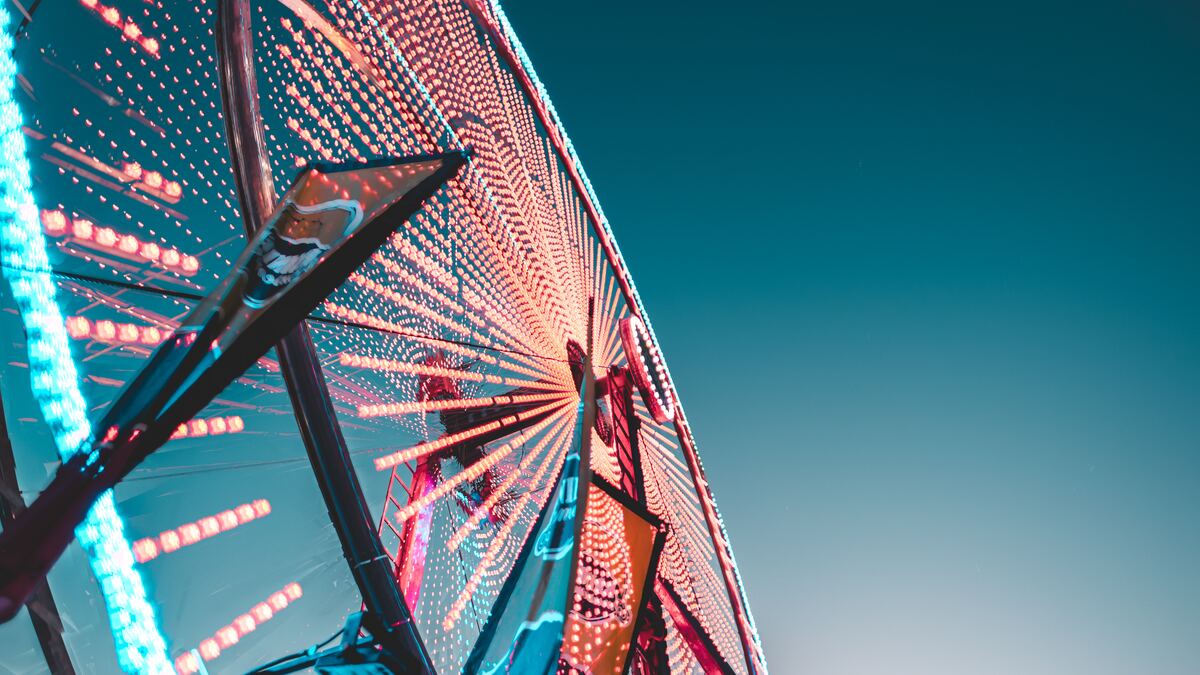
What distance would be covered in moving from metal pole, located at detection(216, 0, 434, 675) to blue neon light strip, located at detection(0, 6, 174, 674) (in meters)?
0.82

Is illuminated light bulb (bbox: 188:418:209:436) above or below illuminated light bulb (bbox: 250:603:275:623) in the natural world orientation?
above

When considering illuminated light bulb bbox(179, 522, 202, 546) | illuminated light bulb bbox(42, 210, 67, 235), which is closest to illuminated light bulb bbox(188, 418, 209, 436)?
illuminated light bulb bbox(179, 522, 202, 546)

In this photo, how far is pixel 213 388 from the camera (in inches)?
88.3

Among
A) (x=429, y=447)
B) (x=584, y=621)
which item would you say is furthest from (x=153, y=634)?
(x=429, y=447)

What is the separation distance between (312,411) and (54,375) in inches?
40.9

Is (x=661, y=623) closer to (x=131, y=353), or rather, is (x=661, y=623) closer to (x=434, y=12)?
(x=131, y=353)

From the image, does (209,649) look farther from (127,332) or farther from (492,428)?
(492,428)

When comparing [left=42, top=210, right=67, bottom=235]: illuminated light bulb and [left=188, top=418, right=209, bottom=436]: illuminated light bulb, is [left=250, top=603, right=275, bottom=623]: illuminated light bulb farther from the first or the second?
[left=42, top=210, right=67, bottom=235]: illuminated light bulb

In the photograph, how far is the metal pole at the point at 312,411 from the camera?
10.2 feet

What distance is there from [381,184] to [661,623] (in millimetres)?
5599

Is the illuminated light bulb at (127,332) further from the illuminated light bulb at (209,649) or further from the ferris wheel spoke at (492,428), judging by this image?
the ferris wheel spoke at (492,428)

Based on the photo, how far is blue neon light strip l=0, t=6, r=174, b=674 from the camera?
2.42 meters

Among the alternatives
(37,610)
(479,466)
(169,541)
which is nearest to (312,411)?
(169,541)

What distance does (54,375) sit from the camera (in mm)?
2666
